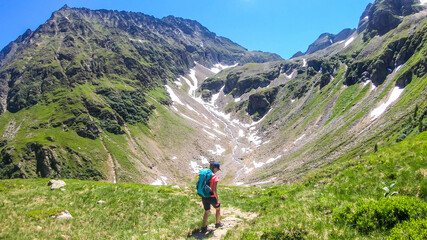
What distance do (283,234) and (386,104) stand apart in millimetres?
147362

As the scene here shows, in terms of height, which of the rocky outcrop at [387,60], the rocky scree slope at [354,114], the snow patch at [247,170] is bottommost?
the snow patch at [247,170]

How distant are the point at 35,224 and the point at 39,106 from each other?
7438 inches

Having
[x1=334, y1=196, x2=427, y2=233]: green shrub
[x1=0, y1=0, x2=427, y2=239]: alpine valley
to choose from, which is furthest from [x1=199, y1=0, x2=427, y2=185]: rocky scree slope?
[x1=334, y1=196, x2=427, y2=233]: green shrub

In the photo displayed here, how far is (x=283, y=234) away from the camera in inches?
373

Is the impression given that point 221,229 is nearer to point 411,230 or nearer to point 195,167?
point 411,230

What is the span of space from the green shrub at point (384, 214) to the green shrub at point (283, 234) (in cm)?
183

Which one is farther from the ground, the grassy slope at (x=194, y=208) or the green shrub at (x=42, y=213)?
the green shrub at (x=42, y=213)

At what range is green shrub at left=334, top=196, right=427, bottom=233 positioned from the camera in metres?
8.34

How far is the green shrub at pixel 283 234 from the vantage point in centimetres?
926

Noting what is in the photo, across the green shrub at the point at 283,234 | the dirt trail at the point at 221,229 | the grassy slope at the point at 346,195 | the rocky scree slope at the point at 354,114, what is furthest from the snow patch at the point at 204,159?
the green shrub at the point at 283,234

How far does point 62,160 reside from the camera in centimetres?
11100

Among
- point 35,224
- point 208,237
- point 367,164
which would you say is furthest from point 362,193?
point 35,224

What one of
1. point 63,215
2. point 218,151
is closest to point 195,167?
point 218,151

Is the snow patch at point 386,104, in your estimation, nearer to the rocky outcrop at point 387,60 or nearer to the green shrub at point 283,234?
the rocky outcrop at point 387,60
